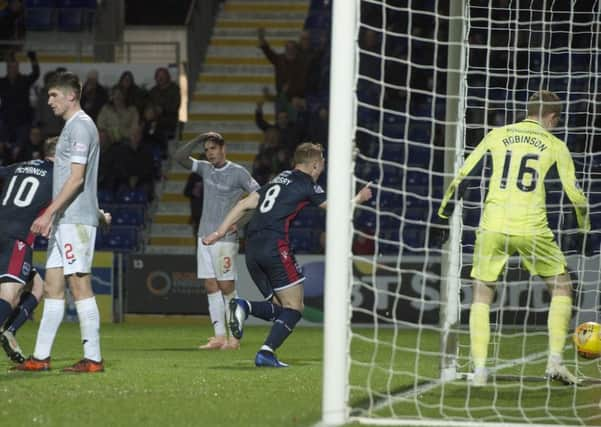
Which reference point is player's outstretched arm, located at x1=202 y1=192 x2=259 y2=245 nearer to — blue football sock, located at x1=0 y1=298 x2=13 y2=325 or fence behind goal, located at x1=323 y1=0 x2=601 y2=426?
fence behind goal, located at x1=323 y1=0 x2=601 y2=426

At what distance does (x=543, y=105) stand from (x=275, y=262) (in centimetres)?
254

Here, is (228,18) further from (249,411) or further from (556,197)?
(249,411)

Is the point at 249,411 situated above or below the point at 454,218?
below

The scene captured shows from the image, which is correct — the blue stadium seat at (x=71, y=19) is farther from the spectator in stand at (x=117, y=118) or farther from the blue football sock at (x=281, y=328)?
the blue football sock at (x=281, y=328)

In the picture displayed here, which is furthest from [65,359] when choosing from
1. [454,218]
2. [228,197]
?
[454,218]

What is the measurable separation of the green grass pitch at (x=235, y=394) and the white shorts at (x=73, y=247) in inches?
28.4

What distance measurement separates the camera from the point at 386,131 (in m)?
19.0

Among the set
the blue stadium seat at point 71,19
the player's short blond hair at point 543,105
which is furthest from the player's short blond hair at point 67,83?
the blue stadium seat at point 71,19

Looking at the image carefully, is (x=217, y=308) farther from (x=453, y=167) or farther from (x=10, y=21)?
(x=10, y=21)

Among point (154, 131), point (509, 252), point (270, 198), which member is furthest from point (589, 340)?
point (154, 131)

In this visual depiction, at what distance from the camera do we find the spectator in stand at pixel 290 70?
2006cm

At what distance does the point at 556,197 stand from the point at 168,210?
264 inches

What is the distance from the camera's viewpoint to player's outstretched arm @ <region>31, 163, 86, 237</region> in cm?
801

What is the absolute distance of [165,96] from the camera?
2034cm
